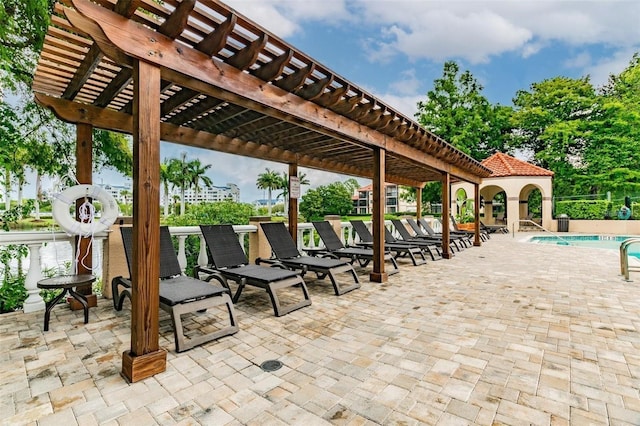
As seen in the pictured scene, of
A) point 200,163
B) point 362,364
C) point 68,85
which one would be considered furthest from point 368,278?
point 200,163

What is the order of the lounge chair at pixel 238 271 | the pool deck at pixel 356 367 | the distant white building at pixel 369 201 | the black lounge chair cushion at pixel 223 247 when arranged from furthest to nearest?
the distant white building at pixel 369 201, the black lounge chair cushion at pixel 223 247, the lounge chair at pixel 238 271, the pool deck at pixel 356 367

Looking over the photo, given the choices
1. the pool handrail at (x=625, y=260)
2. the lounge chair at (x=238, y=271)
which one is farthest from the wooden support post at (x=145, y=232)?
the pool handrail at (x=625, y=260)

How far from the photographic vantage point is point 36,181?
7.94m

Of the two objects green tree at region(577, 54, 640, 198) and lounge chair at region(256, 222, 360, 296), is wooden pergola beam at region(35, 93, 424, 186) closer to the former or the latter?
lounge chair at region(256, 222, 360, 296)

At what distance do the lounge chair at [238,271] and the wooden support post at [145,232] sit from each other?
1.55 m

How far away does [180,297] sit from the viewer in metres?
3.01

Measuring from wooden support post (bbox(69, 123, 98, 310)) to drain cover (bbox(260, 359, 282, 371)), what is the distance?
9.56 ft

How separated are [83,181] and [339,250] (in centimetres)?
451

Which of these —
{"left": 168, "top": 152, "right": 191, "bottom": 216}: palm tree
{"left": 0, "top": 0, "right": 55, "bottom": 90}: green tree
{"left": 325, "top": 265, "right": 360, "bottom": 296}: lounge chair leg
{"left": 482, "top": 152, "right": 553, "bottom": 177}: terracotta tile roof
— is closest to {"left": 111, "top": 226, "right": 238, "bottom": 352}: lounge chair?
{"left": 325, "top": 265, "right": 360, "bottom": 296}: lounge chair leg

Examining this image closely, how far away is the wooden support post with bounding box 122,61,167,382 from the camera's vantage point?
2400 mm

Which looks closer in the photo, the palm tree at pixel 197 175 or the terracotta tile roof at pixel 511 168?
the terracotta tile roof at pixel 511 168

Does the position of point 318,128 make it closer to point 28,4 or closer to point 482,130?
point 28,4

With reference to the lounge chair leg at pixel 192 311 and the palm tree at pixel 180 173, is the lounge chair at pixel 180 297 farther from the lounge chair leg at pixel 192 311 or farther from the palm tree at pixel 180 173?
the palm tree at pixel 180 173

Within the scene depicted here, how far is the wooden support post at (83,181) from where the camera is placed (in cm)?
402
